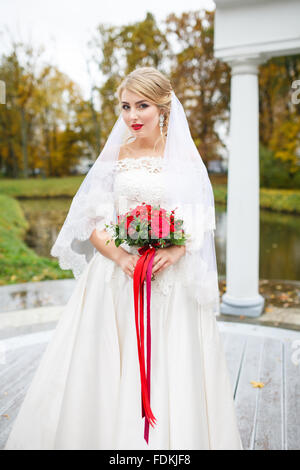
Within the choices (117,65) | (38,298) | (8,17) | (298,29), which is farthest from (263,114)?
(38,298)

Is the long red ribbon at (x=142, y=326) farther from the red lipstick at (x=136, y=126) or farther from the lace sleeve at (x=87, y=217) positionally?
the red lipstick at (x=136, y=126)

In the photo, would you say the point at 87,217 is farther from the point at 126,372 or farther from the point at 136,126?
the point at 126,372

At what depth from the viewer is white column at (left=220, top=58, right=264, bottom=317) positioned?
5.15m

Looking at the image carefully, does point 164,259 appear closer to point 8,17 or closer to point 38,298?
point 38,298

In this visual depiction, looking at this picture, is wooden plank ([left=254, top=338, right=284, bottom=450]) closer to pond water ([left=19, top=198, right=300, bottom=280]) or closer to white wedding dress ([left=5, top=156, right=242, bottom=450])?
white wedding dress ([left=5, top=156, right=242, bottom=450])

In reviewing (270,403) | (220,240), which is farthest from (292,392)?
(220,240)

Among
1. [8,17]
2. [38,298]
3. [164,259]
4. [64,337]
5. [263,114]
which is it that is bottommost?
[38,298]

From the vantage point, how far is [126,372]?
82.5 inches

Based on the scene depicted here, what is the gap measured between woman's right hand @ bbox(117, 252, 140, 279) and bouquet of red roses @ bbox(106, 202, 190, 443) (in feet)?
0.21

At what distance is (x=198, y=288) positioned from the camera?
2127mm

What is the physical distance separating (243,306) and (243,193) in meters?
1.59

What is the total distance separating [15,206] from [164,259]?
1006 centimetres

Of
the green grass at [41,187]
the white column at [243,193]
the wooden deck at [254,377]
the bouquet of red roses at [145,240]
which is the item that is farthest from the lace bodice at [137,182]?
the green grass at [41,187]

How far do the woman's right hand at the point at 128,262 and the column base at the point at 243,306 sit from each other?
3.69m
